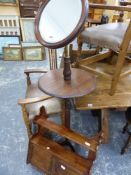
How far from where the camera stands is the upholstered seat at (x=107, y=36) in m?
1.40

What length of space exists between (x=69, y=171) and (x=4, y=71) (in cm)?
209

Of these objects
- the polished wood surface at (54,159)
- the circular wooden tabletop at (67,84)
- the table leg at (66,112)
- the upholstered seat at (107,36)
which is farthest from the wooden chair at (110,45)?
the polished wood surface at (54,159)

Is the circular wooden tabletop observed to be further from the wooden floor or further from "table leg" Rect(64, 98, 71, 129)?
the wooden floor

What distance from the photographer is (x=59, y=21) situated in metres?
0.94

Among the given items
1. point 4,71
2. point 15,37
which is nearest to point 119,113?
point 4,71

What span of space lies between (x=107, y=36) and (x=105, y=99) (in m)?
0.53

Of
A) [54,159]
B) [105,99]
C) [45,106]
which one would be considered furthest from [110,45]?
[54,159]

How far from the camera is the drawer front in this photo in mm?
1248

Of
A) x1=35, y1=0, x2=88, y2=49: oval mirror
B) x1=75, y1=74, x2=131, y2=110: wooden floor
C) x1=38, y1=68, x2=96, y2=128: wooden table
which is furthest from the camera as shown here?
x1=75, y1=74, x2=131, y2=110: wooden floor

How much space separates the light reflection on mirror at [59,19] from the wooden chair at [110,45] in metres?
0.47

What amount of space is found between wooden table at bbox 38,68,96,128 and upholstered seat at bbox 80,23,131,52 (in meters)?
0.36

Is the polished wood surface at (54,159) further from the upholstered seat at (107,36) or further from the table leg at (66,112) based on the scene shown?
the upholstered seat at (107,36)

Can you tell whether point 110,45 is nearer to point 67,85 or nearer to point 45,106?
point 67,85

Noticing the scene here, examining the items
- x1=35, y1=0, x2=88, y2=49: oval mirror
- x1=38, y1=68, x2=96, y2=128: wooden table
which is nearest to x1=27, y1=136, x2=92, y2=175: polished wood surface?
x1=38, y1=68, x2=96, y2=128: wooden table
